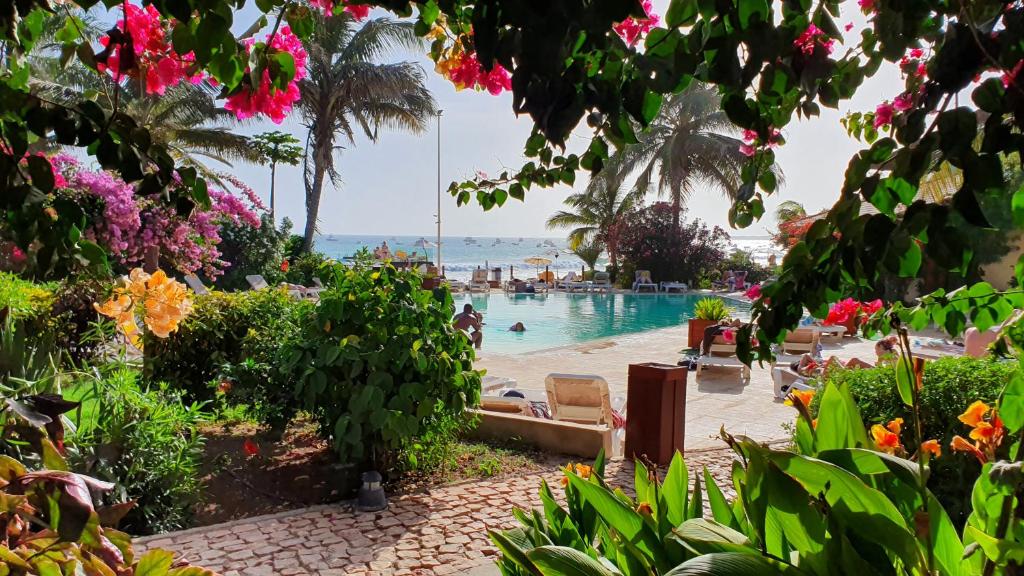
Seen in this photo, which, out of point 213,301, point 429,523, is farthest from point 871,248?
point 213,301

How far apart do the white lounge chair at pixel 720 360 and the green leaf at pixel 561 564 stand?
29.6ft

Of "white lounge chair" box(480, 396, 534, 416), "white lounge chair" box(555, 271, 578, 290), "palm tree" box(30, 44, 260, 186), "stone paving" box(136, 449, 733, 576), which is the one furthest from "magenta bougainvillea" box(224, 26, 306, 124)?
"white lounge chair" box(555, 271, 578, 290)

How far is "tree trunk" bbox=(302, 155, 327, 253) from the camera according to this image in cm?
2541

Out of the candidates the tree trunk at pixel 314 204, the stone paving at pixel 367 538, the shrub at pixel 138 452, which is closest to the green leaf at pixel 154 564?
the stone paving at pixel 367 538

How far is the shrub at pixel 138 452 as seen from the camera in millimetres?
3574

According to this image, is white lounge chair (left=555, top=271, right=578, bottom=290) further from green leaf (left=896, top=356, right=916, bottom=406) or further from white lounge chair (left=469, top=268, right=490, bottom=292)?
green leaf (left=896, top=356, right=916, bottom=406)

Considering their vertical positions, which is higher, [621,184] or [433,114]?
[433,114]

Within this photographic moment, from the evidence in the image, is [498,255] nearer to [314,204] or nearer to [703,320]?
[314,204]

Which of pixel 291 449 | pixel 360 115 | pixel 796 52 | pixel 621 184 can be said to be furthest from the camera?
pixel 621 184

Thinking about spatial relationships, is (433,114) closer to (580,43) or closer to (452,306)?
(452,306)

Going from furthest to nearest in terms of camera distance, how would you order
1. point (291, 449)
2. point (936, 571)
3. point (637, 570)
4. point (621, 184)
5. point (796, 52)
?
point (621, 184), point (291, 449), point (637, 570), point (936, 571), point (796, 52)

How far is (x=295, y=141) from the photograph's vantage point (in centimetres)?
2875

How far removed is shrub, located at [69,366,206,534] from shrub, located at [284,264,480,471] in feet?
2.67

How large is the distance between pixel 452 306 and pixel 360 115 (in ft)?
74.8
